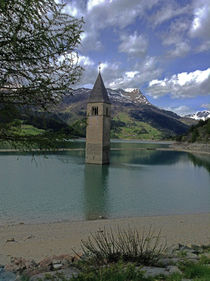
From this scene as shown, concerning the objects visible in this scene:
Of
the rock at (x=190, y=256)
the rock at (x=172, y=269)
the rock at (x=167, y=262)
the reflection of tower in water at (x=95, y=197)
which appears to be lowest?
the reflection of tower in water at (x=95, y=197)

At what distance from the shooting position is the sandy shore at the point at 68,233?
11180 mm

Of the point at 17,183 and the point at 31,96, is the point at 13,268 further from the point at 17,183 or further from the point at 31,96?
the point at 17,183

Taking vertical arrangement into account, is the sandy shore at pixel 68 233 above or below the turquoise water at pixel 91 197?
above

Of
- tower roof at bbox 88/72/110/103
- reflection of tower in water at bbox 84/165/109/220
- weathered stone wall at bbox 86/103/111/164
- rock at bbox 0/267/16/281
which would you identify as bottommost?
reflection of tower in water at bbox 84/165/109/220

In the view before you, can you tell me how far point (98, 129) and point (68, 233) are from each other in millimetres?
36477

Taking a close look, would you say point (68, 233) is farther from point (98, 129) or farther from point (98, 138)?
point (98, 129)

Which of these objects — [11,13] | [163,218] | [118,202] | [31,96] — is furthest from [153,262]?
[118,202]

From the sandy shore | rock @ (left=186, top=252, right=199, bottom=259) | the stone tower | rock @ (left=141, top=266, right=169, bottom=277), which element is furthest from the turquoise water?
the stone tower

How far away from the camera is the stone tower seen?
4872 centimetres

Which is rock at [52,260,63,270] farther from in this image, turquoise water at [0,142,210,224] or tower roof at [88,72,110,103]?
tower roof at [88,72,110,103]

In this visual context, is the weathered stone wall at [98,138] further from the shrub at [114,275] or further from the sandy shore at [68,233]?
the shrub at [114,275]

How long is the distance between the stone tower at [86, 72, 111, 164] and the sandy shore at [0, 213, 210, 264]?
104ft

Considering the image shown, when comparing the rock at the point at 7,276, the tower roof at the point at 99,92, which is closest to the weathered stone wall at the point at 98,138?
the tower roof at the point at 99,92

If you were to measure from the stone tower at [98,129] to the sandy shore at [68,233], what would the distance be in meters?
31.7
